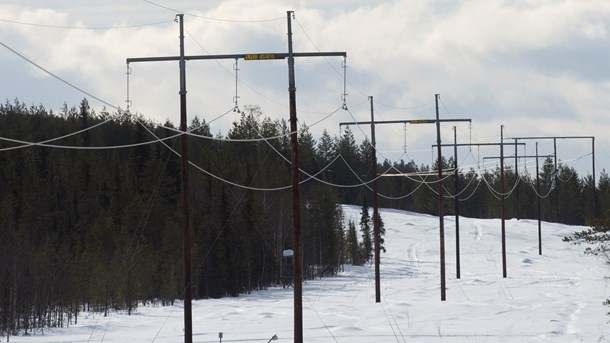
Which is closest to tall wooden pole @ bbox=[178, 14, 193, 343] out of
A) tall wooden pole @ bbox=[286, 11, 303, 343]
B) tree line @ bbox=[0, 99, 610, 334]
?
tall wooden pole @ bbox=[286, 11, 303, 343]

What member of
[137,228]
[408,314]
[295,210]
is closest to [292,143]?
[295,210]

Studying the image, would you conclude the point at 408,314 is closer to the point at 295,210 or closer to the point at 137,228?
the point at 295,210

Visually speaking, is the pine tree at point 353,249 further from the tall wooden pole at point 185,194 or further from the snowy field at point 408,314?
the tall wooden pole at point 185,194

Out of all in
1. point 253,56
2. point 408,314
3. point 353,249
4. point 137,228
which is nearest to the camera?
point 253,56

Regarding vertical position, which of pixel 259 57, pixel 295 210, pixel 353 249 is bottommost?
pixel 353 249

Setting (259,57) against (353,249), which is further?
(353,249)

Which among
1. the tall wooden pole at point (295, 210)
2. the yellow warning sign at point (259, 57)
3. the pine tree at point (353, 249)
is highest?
the yellow warning sign at point (259, 57)

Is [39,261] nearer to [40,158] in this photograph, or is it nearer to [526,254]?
[40,158]

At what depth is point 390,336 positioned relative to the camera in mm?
31531

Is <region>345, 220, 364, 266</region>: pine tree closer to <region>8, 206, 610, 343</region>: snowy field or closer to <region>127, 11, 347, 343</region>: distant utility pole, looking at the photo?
<region>8, 206, 610, 343</region>: snowy field

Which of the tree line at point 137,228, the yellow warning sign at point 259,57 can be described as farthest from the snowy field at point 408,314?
the yellow warning sign at point 259,57

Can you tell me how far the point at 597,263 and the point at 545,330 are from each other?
55.6 m

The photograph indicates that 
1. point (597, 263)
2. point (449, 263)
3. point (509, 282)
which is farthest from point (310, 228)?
point (509, 282)

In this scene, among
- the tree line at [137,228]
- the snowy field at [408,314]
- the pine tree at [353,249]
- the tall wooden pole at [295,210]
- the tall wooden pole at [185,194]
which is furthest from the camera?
the pine tree at [353,249]
